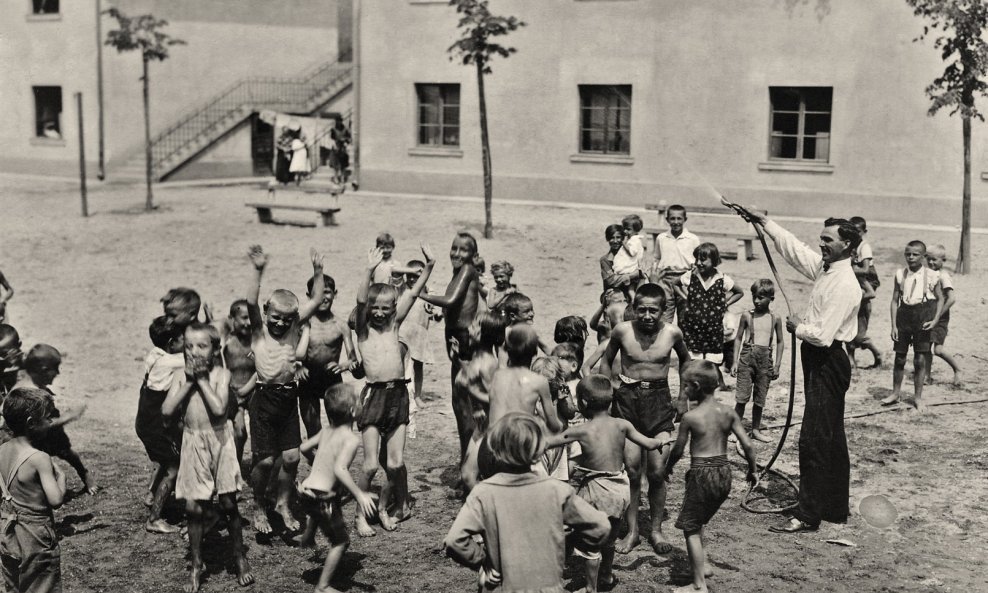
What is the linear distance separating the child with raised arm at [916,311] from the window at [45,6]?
88.3 feet

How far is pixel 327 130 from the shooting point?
3022cm

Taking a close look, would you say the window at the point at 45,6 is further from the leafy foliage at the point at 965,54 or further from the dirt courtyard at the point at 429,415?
the leafy foliage at the point at 965,54

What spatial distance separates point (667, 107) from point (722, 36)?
1770mm

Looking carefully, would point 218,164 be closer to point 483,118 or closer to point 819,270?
point 483,118

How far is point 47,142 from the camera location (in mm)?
30875

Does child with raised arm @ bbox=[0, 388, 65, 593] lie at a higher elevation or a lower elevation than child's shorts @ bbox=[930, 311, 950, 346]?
lower

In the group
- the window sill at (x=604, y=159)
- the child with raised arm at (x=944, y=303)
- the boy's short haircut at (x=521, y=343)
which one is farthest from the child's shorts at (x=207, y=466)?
the window sill at (x=604, y=159)

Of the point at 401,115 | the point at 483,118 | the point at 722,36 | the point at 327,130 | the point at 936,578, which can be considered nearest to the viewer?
the point at 936,578

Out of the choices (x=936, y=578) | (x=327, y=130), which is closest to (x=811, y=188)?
(x=327, y=130)

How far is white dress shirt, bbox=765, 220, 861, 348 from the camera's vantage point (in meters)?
7.14

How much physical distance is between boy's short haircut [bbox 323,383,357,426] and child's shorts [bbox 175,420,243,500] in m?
0.70

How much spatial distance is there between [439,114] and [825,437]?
19.1 meters

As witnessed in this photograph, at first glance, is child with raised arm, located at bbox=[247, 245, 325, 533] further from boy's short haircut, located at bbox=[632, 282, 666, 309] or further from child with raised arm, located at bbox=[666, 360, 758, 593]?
child with raised arm, located at bbox=[666, 360, 758, 593]

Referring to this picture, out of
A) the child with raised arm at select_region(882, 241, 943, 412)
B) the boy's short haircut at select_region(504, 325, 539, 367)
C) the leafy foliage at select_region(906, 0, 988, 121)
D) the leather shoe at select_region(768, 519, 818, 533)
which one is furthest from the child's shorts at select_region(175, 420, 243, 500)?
the leafy foliage at select_region(906, 0, 988, 121)
